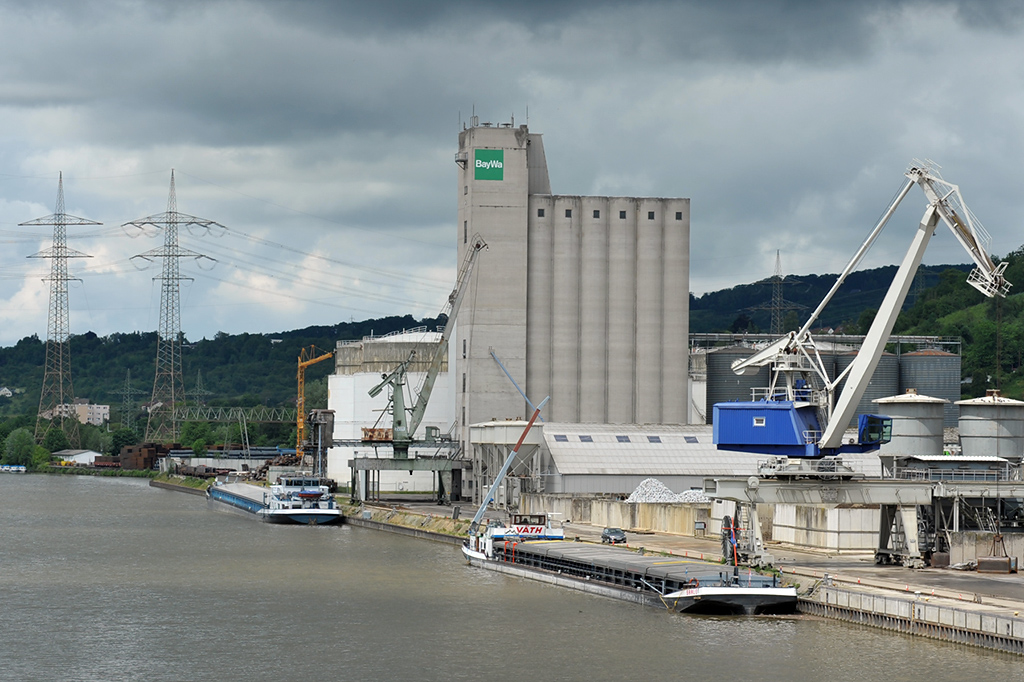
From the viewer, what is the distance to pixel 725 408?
243 ft

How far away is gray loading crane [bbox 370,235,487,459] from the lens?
136 metres

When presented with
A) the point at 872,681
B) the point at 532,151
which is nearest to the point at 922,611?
the point at 872,681

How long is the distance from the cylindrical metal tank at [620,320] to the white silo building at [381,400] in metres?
19.1

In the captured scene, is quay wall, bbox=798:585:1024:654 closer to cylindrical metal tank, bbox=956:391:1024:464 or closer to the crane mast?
the crane mast

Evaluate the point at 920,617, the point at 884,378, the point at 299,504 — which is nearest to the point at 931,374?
the point at 884,378

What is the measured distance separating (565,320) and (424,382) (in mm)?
21499

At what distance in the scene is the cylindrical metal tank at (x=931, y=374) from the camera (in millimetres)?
159500

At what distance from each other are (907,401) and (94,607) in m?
63.2

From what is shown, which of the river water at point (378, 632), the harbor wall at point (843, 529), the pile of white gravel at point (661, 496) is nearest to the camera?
the river water at point (378, 632)

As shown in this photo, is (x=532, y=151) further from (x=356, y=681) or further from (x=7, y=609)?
(x=356, y=681)

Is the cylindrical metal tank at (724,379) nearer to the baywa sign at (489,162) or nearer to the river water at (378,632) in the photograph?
the baywa sign at (489,162)

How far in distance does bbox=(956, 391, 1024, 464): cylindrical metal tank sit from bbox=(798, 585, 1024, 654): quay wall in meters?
44.4

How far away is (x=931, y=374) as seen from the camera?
159625 millimetres

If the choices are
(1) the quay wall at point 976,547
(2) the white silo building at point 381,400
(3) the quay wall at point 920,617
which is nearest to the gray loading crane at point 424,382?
(2) the white silo building at point 381,400
